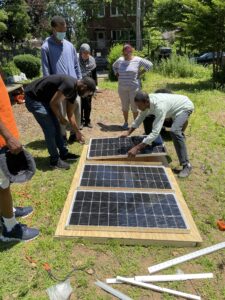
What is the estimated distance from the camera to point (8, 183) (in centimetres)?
341

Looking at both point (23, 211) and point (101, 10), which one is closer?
point (23, 211)

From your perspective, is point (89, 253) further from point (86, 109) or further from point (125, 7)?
point (125, 7)

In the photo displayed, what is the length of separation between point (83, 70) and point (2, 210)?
18.3 ft

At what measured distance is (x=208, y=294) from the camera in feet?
10.5

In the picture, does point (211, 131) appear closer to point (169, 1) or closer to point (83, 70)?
point (83, 70)

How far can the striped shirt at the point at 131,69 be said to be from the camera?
297 inches

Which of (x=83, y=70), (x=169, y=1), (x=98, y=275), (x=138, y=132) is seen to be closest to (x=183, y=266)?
(x=98, y=275)

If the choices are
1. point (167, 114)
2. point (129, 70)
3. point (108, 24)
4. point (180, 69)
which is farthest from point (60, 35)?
point (108, 24)

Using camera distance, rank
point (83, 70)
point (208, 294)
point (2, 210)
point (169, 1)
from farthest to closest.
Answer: point (169, 1) → point (83, 70) → point (2, 210) → point (208, 294)

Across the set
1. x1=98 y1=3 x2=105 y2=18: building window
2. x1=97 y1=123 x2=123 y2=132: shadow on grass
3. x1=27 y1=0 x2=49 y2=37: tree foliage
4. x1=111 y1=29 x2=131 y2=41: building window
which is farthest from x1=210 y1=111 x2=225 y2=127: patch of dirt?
x1=98 y1=3 x2=105 y2=18: building window

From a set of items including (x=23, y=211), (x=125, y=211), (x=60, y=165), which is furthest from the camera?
(x=60, y=165)

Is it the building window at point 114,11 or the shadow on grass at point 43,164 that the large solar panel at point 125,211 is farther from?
the building window at point 114,11

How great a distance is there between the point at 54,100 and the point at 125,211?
6.50ft

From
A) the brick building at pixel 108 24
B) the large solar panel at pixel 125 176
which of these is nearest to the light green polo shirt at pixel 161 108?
the large solar panel at pixel 125 176
